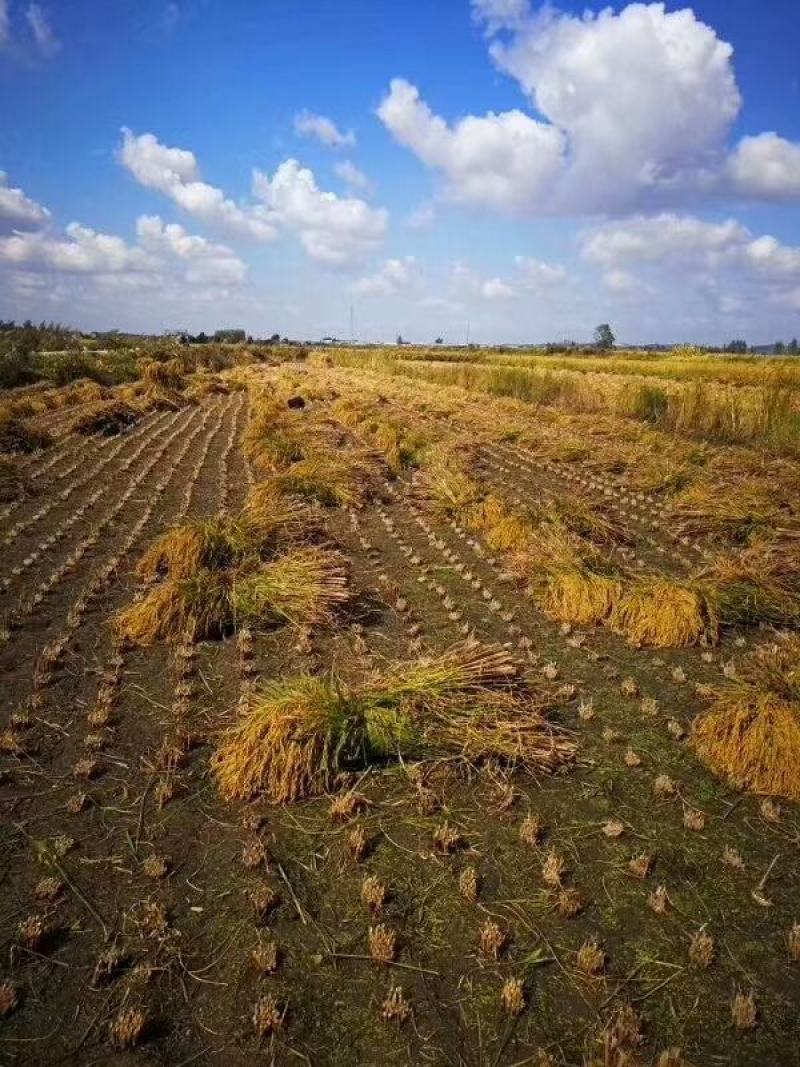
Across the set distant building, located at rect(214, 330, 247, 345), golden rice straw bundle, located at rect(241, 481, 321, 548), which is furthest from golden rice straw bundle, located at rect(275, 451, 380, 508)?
distant building, located at rect(214, 330, 247, 345)

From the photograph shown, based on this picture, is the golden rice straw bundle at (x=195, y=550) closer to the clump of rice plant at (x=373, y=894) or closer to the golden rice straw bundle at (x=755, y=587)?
the clump of rice plant at (x=373, y=894)

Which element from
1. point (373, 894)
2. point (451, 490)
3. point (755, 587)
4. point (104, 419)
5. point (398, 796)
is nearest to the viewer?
point (373, 894)

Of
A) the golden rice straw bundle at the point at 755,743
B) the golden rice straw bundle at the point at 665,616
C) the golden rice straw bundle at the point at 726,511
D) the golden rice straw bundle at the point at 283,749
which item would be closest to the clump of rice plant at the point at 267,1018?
the golden rice straw bundle at the point at 283,749

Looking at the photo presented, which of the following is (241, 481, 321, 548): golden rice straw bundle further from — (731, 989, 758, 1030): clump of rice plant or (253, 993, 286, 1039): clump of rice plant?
(731, 989, 758, 1030): clump of rice plant

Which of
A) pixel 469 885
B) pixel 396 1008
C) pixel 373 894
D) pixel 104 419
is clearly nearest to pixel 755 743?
pixel 469 885

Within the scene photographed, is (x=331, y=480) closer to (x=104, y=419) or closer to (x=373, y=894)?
(x=373, y=894)

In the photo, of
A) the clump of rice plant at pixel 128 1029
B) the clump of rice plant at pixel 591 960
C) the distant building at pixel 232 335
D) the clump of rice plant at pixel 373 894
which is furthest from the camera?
the distant building at pixel 232 335

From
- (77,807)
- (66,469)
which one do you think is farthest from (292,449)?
(77,807)
